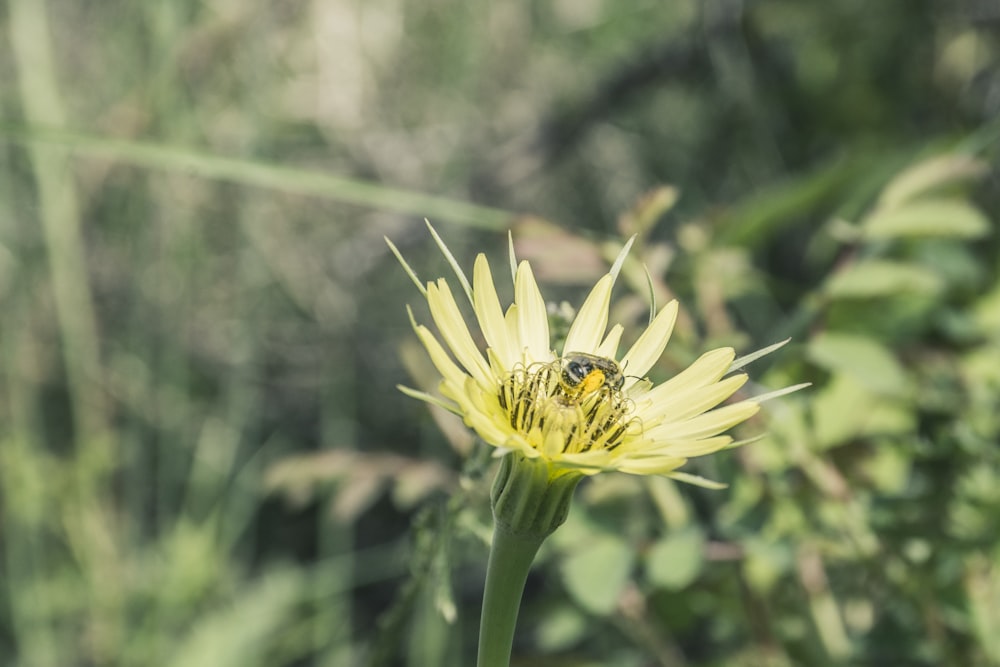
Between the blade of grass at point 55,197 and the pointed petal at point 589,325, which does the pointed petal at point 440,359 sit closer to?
the pointed petal at point 589,325

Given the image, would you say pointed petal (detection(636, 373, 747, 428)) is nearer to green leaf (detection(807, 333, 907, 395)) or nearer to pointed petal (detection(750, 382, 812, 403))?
pointed petal (detection(750, 382, 812, 403))

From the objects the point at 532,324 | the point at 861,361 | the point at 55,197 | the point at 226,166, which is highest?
the point at 55,197

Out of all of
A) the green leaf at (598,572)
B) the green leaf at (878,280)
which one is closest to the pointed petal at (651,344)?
the green leaf at (598,572)

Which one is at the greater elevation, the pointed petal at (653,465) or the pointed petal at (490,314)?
the pointed petal at (490,314)

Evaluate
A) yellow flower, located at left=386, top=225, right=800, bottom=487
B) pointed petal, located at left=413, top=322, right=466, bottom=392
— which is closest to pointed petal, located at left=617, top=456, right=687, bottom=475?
yellow flower, located at left=386, top=225, right=800, bottom=487

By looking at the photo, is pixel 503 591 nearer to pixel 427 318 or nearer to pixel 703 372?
pixel 703 372

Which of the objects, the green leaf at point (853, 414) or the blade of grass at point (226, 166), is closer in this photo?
the blade of grass at point (226, 166)

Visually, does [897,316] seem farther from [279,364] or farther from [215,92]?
[215,92]

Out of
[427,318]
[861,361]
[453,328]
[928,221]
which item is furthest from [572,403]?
[427,318]

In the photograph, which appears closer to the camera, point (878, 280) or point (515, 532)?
point (515, 532)
